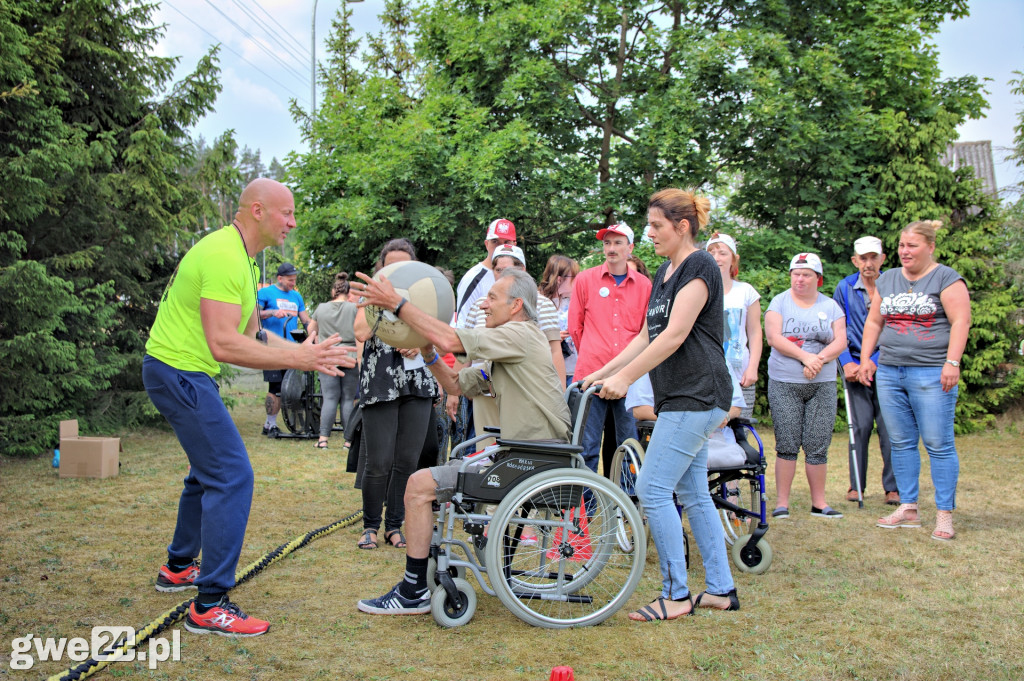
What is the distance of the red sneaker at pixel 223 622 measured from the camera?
3.51 m

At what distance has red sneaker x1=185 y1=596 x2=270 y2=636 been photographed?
3506 mm

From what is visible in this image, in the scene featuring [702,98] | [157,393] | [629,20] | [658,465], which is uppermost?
[629,20]

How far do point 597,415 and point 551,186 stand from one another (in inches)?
315

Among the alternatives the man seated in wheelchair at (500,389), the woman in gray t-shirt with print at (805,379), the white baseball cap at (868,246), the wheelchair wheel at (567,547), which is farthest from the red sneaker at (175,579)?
the white baseball cap at (868,246)

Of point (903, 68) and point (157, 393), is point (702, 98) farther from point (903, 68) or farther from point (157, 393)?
point (157, 393)

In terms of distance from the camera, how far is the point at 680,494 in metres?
4.04

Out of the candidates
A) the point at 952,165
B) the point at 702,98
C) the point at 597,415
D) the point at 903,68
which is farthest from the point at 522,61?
the point at 597,415

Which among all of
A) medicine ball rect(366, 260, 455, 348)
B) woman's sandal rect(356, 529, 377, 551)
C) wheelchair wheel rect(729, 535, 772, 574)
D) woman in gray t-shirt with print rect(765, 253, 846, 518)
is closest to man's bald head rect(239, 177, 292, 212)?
medicine ball rect(366, 260, 455, 348)

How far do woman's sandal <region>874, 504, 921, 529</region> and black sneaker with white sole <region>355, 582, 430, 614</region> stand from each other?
3769 millimetres

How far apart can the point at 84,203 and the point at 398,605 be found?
7.96 m

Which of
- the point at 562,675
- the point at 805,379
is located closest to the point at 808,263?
the point at 805,379

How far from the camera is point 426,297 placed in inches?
147

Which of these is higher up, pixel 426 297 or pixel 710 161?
pixel 710 161

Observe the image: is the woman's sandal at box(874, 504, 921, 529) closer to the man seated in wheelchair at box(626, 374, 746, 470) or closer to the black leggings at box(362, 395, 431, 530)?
the man seated in wheelchair at box(626, 374, 746, 470)
